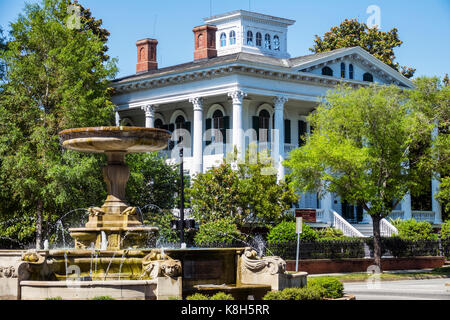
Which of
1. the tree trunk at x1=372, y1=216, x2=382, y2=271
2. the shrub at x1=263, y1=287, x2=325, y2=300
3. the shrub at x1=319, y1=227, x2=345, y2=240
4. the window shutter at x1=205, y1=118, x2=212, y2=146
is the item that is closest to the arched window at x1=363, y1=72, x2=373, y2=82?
the window shutter at x1=205, y1=118, x2=212, y2=146

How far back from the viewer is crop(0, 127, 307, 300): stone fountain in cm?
1524

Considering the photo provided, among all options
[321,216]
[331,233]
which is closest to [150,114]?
[321,216]

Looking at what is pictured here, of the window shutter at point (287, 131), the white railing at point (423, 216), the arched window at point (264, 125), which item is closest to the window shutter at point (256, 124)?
the arched window at point (264, 125)

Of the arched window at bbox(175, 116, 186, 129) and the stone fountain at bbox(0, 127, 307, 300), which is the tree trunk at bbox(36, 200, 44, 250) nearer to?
the arched window at bbox(175, 116, 186, 129)

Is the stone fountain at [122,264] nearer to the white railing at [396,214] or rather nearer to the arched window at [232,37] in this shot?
the white railing at [396,214]

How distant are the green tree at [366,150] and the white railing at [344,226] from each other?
20.7 ft

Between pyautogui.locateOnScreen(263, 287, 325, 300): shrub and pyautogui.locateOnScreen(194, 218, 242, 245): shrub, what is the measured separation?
1668 centimetres

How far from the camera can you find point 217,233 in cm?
3559

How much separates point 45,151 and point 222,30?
82.1 feet

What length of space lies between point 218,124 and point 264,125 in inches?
115

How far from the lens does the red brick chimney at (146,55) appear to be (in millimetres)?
57406

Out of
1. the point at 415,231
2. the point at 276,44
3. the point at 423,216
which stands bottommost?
the point at 415,231

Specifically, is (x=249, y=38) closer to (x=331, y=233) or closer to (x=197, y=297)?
(x=331, y=233)
